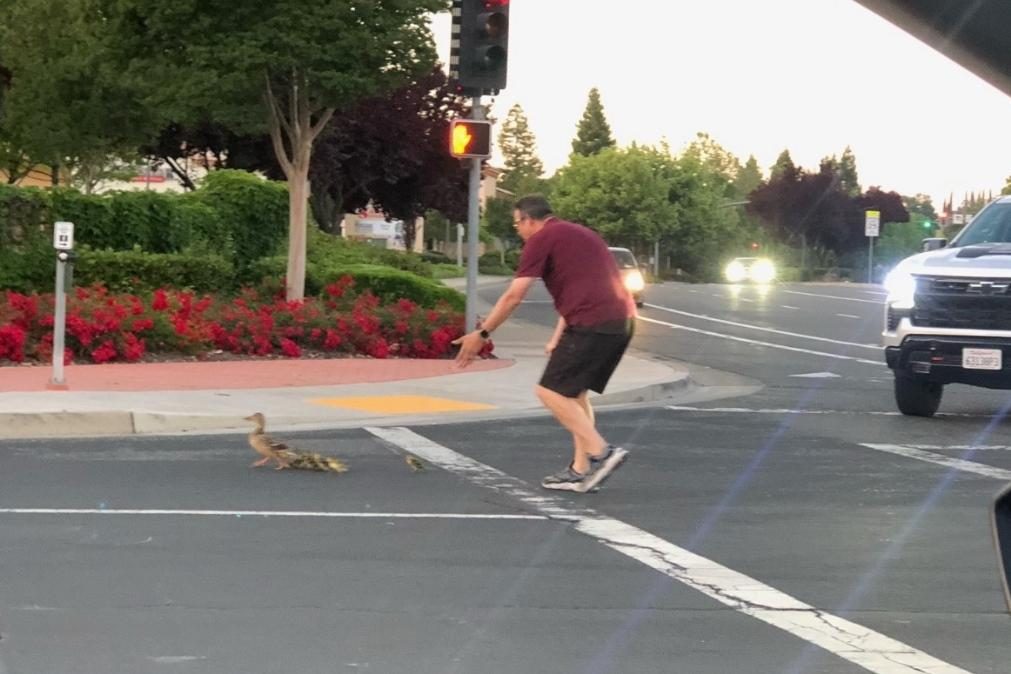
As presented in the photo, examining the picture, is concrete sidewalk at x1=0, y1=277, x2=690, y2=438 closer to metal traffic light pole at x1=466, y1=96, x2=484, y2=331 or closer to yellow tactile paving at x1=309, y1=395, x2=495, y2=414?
yellow tactile paving at x1=309, y1=395, x2=495, y2=414

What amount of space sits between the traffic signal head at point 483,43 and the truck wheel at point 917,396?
5.55m

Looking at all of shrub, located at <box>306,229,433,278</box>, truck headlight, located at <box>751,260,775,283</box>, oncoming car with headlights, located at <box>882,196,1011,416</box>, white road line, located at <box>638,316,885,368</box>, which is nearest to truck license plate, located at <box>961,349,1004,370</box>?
oncoming car with headlights, located at <box>882,196,1011,416</box>

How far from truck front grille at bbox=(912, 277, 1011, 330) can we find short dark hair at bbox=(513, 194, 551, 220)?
518 cm

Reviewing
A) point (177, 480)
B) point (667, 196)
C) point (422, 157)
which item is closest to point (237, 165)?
point (422, 157)

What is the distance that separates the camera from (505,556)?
7113mm

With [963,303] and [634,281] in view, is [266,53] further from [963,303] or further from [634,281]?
[634,281]

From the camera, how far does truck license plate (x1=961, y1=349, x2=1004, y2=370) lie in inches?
510

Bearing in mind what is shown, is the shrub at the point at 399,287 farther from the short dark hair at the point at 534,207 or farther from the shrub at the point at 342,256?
the short dark hair at the point at 534,207

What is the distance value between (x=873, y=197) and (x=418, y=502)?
10702cm

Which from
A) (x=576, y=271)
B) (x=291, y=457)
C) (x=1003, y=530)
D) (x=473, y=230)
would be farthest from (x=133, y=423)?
(x=1003, y=530)

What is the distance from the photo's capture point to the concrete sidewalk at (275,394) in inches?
470

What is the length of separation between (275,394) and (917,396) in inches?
253

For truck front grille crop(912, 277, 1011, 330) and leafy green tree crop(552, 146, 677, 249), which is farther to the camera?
leafy green tree crop(552, 146, 677, 249)

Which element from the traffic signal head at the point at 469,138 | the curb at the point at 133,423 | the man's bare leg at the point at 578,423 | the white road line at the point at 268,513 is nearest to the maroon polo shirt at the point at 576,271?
the man's bare leg at the point at 578,423
